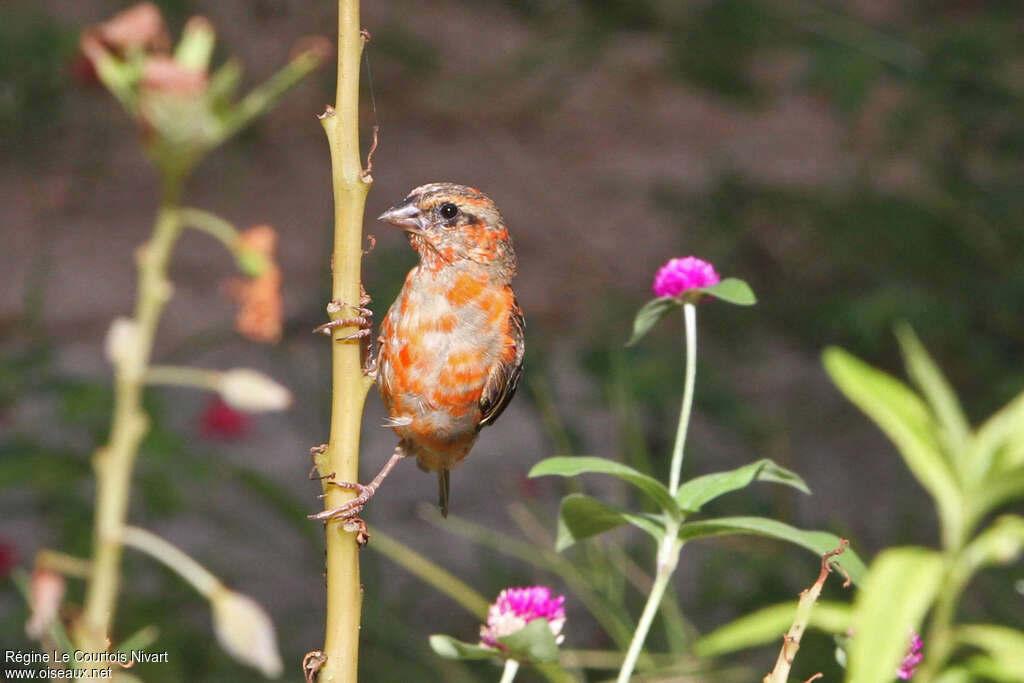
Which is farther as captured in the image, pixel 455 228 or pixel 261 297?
pixel 455 228

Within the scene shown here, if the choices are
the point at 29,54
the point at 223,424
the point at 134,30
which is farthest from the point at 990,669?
the point at 29,54

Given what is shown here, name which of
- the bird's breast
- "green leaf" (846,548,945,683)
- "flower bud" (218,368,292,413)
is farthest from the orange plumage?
"green leaf" (846,548,945,683)

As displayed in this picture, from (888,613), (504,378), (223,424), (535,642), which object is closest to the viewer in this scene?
(888,613)

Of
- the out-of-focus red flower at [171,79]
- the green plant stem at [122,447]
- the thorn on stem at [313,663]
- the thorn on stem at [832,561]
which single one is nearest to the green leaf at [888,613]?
the thorn on stem at [832,561]

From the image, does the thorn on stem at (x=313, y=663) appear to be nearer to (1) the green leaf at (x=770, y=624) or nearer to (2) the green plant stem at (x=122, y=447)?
(2) the green plant stem at (x=122, y=447)

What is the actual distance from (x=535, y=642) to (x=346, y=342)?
210mm

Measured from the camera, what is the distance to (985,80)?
11.7 feet

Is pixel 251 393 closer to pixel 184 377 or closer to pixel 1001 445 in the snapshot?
pixel 184 377

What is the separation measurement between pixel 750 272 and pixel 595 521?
190 inches

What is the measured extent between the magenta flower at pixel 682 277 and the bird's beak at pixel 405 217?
639 millimetres

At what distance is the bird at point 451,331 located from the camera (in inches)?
64.3

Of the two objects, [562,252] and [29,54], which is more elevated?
[562,252]

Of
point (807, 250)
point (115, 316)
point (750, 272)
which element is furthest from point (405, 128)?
point (807, 250)

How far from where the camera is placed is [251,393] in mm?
793
